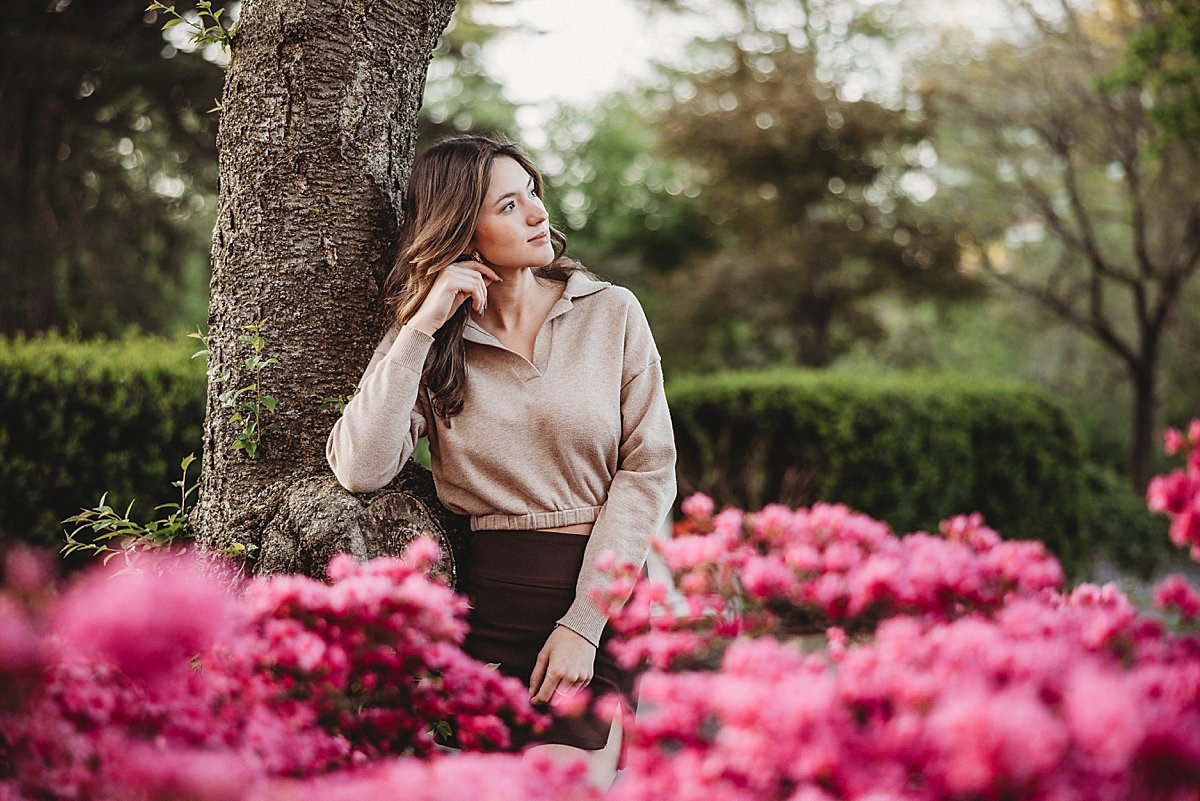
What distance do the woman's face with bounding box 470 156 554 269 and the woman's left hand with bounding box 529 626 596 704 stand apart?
0.97 metres

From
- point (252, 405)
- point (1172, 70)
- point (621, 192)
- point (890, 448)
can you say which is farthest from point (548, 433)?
point (621, 192)

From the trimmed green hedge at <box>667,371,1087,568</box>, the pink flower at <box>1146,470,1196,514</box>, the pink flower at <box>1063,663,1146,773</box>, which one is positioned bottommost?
the trimmed green hedge at <box>667,371,1087,568</box>

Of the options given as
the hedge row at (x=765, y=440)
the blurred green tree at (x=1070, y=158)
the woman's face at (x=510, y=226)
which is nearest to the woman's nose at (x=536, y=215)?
the woman's face at (x=510, y=226)

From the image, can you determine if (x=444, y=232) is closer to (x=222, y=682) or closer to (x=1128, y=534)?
(x=222, y=682)

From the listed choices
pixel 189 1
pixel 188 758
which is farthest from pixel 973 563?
pixel 189 1

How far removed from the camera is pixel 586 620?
7.86 feet

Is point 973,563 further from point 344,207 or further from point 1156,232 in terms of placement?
point 1156,232

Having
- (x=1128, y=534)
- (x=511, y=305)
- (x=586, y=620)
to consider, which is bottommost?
(x=1128, y=534)

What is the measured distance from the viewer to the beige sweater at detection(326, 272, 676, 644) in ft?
7.84

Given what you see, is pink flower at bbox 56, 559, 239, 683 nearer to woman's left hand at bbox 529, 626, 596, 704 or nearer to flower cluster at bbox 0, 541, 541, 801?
flower cluster at bbox 0, 541, 541, 801

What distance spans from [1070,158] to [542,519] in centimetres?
1372

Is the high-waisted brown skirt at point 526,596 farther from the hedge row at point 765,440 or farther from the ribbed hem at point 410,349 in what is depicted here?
the hedge row at point 765,440

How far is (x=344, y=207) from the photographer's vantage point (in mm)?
2660

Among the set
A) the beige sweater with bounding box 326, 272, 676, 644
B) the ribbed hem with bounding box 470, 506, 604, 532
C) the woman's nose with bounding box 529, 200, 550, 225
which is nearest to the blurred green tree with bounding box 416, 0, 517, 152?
the woman's nose with bounding box 529, 200, 550, 225
